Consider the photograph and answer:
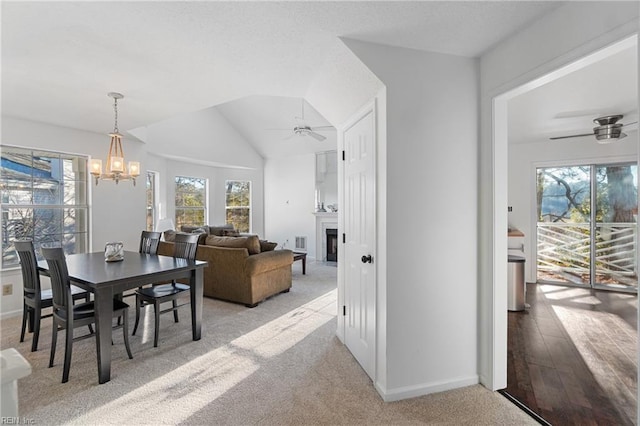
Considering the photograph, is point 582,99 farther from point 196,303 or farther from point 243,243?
point 196,303

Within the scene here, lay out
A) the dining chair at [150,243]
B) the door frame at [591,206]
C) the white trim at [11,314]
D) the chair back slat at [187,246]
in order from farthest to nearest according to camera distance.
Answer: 1. the door frame at [591,206]
2. the dining chair at [150,243]
3. the white trim at [11,314]
4. the chair back slat at [187,246]

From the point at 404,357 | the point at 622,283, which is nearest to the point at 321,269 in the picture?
the point at 404,357

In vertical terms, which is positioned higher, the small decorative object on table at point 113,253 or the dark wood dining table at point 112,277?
the small decorative object on table at point 113,253

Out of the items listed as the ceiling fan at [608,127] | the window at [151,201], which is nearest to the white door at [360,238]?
the ceiling fan at [608,127]

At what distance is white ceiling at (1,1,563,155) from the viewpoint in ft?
5.74

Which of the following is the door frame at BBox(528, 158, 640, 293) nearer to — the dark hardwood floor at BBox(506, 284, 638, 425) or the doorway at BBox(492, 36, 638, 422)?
the doorway at BBox(492, 36, 638, 422)

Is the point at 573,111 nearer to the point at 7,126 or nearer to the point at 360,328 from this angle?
the point at 360,328

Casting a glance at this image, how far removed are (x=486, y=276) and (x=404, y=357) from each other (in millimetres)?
823

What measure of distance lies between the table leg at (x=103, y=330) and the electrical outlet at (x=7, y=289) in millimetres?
2540

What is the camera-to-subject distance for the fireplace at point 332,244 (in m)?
7.55

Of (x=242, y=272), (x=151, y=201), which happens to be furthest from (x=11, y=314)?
(x=151, y=201)

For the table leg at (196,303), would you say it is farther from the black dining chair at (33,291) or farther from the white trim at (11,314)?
the white trim at (11,314)

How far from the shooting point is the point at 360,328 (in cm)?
262

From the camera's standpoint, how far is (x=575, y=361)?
8.61 feet
